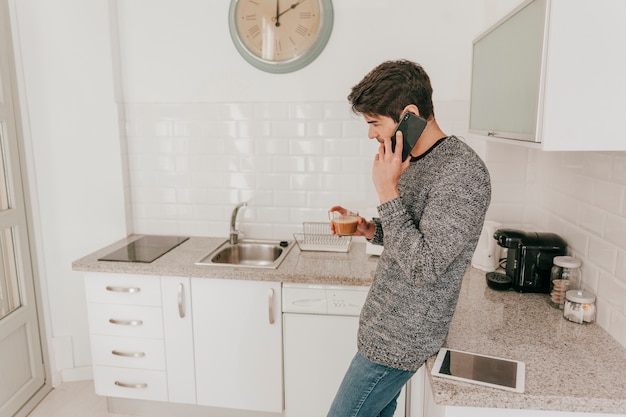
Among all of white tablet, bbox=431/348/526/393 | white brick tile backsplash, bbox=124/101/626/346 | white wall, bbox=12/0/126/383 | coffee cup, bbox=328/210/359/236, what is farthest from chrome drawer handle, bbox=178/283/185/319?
white tablet, bbox=431/348/526/393

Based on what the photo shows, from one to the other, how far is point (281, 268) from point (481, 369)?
1187 mm

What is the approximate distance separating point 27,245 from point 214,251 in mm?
1117

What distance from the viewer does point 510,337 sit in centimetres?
153

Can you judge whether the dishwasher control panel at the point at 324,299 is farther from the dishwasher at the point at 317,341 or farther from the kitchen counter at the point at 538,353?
the kitchen counter at the point at 538,353

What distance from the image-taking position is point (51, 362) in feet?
9.59

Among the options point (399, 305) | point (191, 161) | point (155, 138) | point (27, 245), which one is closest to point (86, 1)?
point (155, 138)

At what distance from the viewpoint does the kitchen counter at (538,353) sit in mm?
1193

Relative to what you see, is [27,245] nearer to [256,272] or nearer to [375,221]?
[256,272]

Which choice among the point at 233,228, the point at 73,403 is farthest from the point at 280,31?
the point at 73,403

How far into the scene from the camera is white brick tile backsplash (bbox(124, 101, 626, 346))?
101 inches

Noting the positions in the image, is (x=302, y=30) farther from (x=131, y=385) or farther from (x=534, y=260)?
(x=131, y=385)

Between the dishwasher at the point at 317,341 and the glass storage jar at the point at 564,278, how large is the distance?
788mm

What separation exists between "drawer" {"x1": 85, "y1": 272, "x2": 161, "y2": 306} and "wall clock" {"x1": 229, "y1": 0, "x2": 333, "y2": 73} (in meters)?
1.32

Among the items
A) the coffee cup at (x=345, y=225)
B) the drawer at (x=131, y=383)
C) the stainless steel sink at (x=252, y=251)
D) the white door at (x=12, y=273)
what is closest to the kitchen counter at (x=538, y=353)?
the coffee cup at (x=345, y=225)
